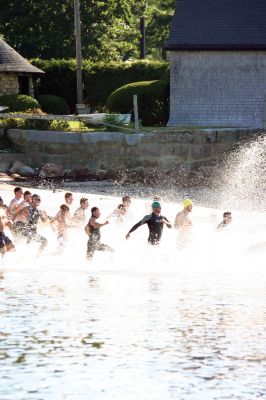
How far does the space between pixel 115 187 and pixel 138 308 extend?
1649 cm

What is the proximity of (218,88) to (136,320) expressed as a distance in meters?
25.1

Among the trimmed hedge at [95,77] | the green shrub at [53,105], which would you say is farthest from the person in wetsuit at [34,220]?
the trimmed hedge at [95,77]

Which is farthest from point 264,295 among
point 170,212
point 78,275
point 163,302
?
point 170,212

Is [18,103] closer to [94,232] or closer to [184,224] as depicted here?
Answer: [184,224]

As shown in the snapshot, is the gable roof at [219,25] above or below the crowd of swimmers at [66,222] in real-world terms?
above

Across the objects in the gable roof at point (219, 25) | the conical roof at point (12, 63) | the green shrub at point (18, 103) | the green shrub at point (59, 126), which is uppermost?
the gable roof at point (219, 25)

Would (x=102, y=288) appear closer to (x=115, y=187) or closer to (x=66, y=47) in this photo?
(x=115, y=187)

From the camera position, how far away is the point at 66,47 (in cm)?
5700

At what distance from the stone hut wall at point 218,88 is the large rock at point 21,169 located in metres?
7.48

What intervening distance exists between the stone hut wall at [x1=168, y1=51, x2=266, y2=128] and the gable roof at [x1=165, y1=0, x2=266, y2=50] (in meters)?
0.43

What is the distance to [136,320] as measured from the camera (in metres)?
20.8

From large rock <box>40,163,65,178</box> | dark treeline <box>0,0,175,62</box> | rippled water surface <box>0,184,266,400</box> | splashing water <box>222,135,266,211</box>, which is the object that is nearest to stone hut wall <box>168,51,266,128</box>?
splashing water <box>222,135,266,211</box>

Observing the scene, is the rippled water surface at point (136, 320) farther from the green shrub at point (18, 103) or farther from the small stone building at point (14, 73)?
the small stone building at point (14, 73)

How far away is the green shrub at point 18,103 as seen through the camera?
4450cm
